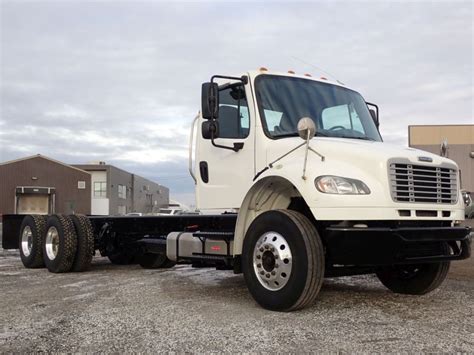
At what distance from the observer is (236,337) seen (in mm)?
4707

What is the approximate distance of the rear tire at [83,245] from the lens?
32.3ft

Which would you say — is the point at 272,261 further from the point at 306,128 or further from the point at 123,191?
the point at 123,191

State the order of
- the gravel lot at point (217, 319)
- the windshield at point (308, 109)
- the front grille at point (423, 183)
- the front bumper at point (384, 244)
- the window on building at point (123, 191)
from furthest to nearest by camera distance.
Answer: the window on building at point (123, 191) → the windshield at point (308, 109) → the front grille at point (423, 183) → the front bumper at point (384, 244) → the gravel lot at point (217, 319)

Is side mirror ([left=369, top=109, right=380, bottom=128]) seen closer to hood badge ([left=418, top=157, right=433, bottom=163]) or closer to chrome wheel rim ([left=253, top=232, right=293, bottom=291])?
hood badge ([left=418, top=157, right=433, bottom=163])

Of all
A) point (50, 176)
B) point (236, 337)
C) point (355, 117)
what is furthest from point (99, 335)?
point (50, 176)

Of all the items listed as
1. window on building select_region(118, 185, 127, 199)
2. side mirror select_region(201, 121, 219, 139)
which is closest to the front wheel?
side mirror select_region(201, 121, 219, 139)

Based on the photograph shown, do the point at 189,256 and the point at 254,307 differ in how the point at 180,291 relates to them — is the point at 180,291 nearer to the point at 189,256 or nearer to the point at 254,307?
the point at 189,256

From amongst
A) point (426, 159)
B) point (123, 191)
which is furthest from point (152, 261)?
point (123, 191)

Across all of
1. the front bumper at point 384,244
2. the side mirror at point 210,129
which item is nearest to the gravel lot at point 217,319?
the front bumper at point 384,244

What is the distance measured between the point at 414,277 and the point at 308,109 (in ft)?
8.42

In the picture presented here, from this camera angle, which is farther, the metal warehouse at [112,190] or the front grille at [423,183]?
the metal warehouse at [112,190]

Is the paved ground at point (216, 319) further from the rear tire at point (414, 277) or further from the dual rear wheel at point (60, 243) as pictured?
the dual rear wheel at point (60, 243)

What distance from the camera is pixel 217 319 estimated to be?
5469 mm

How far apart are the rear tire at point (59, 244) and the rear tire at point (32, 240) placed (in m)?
0.22
